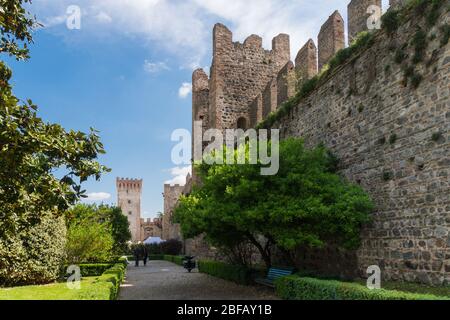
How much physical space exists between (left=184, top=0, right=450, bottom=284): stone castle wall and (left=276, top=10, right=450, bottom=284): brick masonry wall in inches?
0.9

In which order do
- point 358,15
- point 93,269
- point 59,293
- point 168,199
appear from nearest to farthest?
point 59,293 < point 358,15 < point 93,269 < point 168,199

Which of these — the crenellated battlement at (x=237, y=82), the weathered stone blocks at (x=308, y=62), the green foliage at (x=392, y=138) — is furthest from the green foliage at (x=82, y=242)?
the green foliage at (x=392, y=138)

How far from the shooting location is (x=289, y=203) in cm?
1153

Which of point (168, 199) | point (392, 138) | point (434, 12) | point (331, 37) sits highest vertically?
point (331, 37)

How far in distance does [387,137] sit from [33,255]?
12050mm

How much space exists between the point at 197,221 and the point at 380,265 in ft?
15.9

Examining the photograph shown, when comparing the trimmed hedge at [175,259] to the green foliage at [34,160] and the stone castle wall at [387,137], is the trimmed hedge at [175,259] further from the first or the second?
the green foliage at [34,160]

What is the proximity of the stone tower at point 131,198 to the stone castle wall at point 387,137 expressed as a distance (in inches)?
2440

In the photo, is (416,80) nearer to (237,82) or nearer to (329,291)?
(329,291)

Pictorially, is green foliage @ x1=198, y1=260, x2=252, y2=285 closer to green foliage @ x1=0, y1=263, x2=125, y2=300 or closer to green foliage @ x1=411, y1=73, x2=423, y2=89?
green foliage @ x1=0, y1=263, x2=125, y2=300

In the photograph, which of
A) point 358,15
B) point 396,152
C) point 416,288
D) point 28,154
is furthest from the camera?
point 358,15

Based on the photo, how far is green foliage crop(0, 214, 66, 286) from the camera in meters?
14.8

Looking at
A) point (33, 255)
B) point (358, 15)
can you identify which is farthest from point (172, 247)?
point (358, 15)

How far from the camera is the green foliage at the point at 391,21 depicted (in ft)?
35.4
